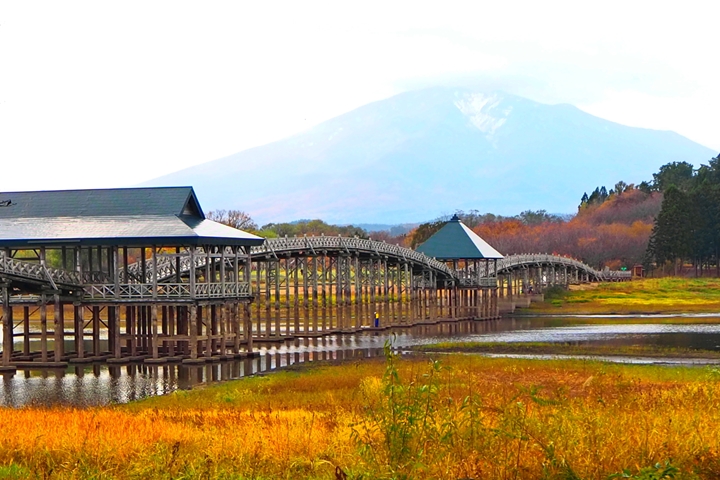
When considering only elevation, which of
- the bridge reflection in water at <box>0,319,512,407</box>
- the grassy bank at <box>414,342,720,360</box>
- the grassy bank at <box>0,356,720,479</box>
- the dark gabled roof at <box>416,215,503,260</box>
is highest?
the dark gabled roof at <box>416,215,503,260</box>

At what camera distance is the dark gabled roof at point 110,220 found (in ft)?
170

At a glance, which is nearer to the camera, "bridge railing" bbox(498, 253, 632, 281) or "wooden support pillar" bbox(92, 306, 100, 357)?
"wooden support pillar" bbox(92, 306, 100, 357)

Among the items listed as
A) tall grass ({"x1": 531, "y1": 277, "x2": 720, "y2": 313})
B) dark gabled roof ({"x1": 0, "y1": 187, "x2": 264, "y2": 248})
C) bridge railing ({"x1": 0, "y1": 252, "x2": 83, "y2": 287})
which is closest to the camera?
bridge railing ({"x1": 0, "y1": 252, "x2": 83, "y2": 287})

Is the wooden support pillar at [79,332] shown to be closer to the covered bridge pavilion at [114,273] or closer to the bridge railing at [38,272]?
the covered bridge pavilion at [114,273]

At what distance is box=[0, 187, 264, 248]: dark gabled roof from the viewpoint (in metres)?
51.9

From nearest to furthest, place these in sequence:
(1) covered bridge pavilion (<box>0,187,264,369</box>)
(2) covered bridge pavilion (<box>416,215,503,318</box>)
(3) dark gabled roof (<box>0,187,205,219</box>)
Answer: (1) covered bridge pavilion (<box>0,187,264,369</box>)
(3) dark gabled roof (<box>0,187,205,219</box>)
(2) covered bridge pavilion (<box>416,215,503,318</box>)

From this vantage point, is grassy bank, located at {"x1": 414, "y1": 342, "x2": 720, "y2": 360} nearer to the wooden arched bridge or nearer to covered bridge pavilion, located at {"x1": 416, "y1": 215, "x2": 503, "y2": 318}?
the wooden arched bridge

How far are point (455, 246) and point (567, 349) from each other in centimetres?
3931

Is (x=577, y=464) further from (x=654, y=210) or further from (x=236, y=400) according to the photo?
(x=654, y=210)

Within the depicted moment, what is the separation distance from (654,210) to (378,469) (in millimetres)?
187993

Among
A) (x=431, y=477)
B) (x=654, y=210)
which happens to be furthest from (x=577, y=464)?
(x=654, y=210)

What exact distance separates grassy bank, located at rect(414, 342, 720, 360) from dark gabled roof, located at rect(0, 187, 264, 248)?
502 inches

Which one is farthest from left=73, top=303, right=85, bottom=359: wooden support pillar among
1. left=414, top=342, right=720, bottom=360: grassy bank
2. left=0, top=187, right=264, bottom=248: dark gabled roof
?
left=414, top=342, right=720, bottom=360: grassy bank

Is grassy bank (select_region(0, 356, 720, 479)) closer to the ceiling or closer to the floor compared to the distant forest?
closer to the floor
